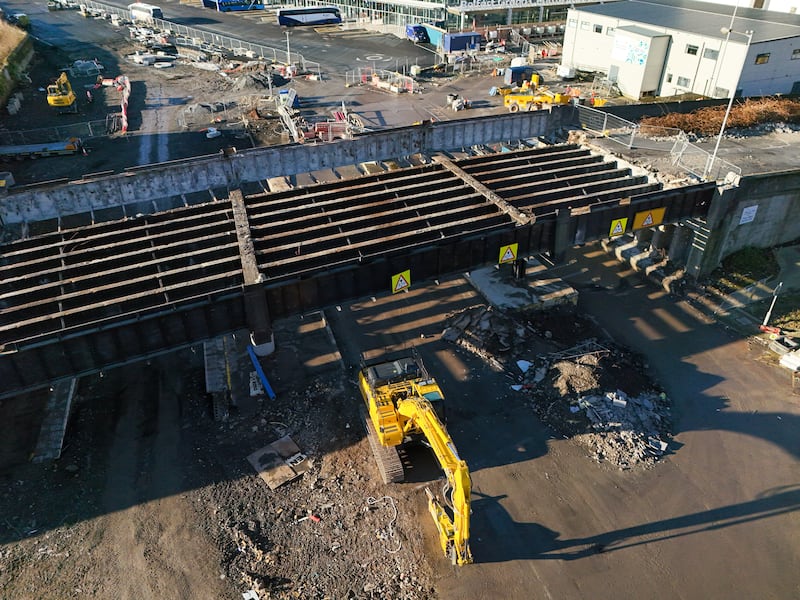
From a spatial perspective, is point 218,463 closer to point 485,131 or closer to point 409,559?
point 409,559

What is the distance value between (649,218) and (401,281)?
10930 millimetres

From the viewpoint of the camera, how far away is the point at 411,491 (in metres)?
15.9

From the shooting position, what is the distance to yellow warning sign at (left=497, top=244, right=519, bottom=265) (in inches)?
792

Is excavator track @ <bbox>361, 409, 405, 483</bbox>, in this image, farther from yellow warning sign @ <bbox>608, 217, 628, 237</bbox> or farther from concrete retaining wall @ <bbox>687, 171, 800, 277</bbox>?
concrete retaining wall @ <bbox>687, 171, 800, 277</bbox>

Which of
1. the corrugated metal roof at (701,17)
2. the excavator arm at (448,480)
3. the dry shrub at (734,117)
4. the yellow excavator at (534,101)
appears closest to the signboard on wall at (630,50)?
the corrugated metal roof at (701,17)

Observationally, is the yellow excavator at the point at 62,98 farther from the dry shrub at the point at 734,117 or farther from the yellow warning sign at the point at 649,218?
the yellow warning sign at the point at 649,218

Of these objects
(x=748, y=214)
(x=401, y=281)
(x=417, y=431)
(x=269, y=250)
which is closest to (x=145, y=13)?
(x=269, y=250)

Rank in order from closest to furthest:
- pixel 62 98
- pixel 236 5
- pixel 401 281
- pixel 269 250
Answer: pixel 269 250 < pixel 401 281 < pixel 62 98 < pixel 236 5

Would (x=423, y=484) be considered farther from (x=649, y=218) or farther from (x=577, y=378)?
(x=649, y=218)

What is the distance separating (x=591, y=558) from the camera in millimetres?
14336

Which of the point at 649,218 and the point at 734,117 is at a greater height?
the point at 734,117

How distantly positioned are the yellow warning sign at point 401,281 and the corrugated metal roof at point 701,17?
3435cm

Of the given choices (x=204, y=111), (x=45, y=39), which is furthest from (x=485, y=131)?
(x=45, y=39)

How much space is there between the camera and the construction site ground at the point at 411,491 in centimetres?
1385
